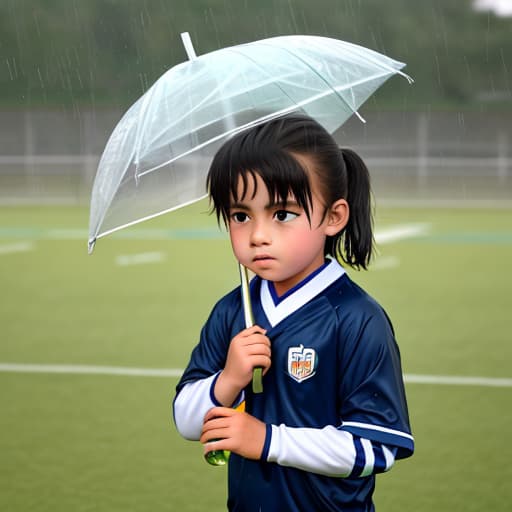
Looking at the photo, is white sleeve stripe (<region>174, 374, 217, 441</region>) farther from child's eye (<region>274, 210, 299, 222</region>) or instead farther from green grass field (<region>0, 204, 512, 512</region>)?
green grass field (<region>0, 204, 512, 512</region>)

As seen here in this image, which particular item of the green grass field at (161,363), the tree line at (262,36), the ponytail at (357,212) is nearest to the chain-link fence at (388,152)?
the tree line at (262,36)

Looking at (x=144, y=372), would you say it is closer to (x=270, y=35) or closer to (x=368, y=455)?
(x=368, y=455)

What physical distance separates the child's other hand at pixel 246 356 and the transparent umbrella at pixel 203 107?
0.45m

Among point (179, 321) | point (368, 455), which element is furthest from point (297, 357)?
point (179, 321)

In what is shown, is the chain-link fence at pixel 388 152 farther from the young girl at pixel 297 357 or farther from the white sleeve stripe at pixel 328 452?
the white sleeve stripe at pixel 328 452

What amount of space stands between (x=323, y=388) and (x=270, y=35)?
3204cm

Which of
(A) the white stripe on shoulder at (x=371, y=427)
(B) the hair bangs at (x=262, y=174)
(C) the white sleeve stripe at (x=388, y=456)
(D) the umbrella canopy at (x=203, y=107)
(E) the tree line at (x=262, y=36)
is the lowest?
(C) the white sleeve stripe at (x=388, y=456)

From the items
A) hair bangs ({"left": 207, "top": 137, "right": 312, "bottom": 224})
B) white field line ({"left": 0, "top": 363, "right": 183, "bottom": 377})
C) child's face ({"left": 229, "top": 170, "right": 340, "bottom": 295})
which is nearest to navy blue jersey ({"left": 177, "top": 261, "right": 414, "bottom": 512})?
child's face ({"left": 229, "top": 170, "right": 340, "bottom": 295})

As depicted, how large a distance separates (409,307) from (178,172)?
5.94 metres

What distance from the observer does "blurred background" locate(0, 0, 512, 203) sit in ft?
94.7

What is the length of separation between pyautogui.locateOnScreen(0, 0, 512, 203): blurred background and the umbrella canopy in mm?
23693

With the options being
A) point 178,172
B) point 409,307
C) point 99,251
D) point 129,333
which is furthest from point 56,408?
point 99,251

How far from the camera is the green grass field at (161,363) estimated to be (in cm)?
439

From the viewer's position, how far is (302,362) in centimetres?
258
